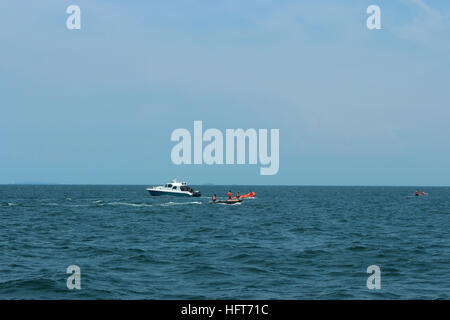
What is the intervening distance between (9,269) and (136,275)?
6019mm

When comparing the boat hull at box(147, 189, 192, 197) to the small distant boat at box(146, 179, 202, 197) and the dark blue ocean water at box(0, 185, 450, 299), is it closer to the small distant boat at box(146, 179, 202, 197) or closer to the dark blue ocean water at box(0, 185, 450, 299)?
the small distant boat at box(146, 179, 202, 197)

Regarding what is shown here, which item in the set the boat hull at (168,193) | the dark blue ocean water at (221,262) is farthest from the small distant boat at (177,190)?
the dark blue ocean water at (221,262)

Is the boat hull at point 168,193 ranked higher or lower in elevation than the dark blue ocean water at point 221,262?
lower

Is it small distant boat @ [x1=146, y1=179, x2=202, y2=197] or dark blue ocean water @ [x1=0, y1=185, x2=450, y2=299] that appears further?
small distant boat @ [x1=146, y1=179, x2=202, y2=197]

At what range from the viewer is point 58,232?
35.8 meters

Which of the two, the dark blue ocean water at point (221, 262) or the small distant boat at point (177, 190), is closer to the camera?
the dark blue ocean water at point (221, 262)

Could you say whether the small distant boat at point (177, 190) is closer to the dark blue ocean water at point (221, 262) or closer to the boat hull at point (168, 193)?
the boat hull at point (168, 193)

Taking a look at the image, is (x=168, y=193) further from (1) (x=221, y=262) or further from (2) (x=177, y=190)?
(1) (x=221, y=262)

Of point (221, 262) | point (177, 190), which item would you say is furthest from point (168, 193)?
point (221, 262)

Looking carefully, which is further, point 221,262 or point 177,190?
point 177,190

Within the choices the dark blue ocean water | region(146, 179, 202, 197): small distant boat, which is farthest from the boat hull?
the dark blue ocean water

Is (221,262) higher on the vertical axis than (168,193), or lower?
higher

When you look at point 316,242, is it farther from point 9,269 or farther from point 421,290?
point 9,269
